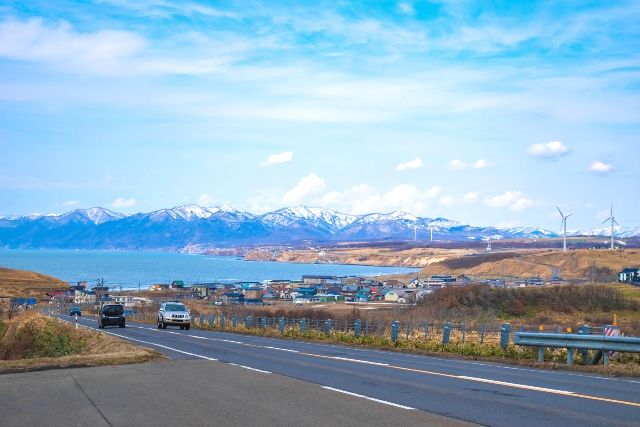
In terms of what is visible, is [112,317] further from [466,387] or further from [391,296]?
[391,296]

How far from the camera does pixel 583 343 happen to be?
2067cm

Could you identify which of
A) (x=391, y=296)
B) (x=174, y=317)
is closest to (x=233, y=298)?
(x=391, y=296)

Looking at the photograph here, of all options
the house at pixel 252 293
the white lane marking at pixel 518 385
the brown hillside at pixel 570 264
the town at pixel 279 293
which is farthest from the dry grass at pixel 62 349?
the brown hillside at pixel 570 264

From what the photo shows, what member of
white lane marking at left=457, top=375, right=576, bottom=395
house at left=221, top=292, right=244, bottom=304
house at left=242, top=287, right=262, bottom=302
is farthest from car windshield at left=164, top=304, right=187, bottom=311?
house at left=242, top=287, right=262, bottom=302

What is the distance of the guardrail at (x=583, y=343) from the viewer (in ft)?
64.2

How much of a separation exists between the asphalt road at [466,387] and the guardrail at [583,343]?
3.96ft

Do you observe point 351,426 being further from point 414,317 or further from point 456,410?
point 414,317

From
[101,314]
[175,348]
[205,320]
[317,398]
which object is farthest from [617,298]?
[317,398]

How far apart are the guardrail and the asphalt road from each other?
1206 millimetres

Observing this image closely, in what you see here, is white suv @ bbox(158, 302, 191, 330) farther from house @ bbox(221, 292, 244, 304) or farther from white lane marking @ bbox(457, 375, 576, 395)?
house @ bbox(221, 292, 244, 304)

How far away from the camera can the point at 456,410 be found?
1244 centimetres

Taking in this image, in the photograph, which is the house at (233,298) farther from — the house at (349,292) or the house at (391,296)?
the house at (391,296)

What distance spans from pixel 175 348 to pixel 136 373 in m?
11.1

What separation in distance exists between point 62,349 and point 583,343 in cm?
2055
